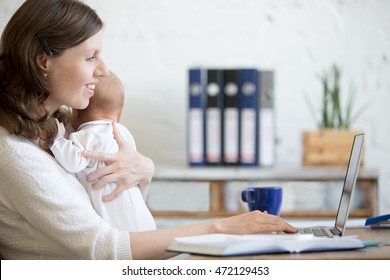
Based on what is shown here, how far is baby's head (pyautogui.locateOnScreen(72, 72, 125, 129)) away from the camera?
54.2 inches

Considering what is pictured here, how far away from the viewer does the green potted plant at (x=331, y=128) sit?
1957mm

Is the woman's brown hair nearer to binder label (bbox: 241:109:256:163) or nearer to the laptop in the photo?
the laptop

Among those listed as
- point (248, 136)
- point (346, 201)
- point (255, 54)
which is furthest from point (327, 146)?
point (346, 201)

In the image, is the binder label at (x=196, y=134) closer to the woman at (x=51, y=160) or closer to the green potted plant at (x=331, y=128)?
the green potted plant at (x=331, y=128)

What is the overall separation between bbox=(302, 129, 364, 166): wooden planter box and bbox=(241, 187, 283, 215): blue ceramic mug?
0.72 metres

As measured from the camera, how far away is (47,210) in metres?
1.16

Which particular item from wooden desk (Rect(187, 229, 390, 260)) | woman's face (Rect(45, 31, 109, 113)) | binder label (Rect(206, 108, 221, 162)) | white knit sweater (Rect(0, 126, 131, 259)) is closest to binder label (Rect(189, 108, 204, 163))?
binder label (Rect(206, 108, 221, 162))

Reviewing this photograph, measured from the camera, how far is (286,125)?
1.98 meters

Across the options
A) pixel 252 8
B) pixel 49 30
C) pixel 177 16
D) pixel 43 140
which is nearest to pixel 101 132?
pixel 43 140

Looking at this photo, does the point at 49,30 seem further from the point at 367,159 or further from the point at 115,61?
Result: the point at 367,159

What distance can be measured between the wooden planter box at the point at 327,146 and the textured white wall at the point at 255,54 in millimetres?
32

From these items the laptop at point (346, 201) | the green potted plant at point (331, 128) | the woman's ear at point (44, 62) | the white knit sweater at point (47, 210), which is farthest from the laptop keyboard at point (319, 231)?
the green potted plant at point (331, 128)

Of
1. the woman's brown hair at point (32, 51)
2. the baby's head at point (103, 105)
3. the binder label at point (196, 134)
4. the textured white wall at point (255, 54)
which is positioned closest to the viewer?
the woman's brown hair at point (32, 51)

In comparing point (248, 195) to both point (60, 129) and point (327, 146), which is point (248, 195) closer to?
point (60, 129)
